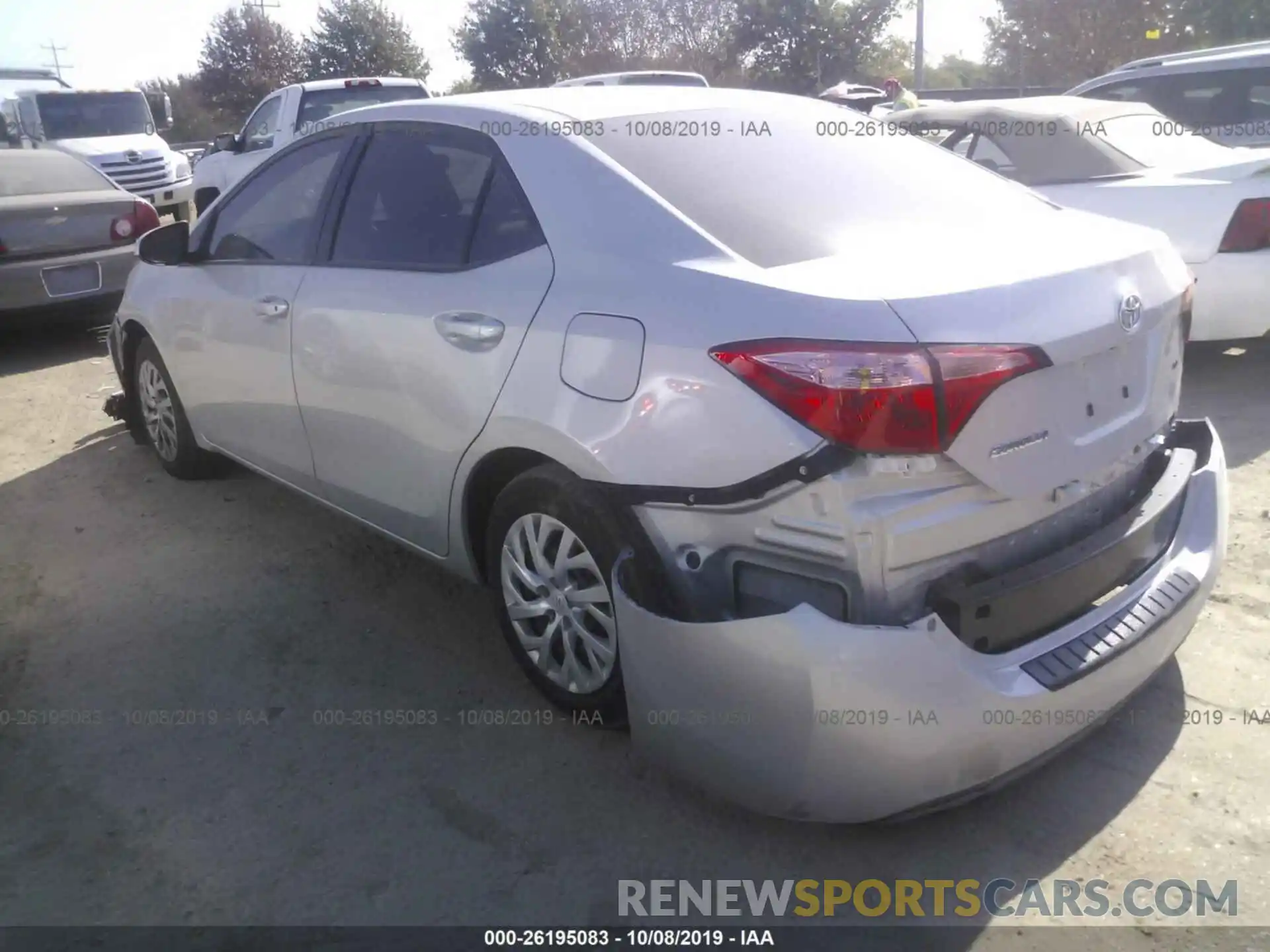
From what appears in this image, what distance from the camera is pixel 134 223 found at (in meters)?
8.12

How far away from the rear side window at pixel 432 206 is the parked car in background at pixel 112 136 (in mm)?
12813

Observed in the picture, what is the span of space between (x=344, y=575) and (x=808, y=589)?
7.59ft

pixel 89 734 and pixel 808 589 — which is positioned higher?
pixel 808 589

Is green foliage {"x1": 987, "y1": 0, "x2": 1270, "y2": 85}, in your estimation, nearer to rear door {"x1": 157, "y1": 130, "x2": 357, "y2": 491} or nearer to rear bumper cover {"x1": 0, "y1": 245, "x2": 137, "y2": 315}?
rear bumper cover {"x1": 0, "y1": 245, "x2": 137, "y2": 315}

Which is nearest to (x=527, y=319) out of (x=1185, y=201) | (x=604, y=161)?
(x=604, y=161)

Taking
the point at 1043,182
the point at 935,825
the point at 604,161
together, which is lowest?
the point at 935,825

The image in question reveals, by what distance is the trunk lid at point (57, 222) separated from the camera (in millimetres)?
7383

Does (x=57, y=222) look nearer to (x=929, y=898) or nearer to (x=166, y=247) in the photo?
(x=166, y=247)

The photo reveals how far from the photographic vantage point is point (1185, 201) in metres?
5.46

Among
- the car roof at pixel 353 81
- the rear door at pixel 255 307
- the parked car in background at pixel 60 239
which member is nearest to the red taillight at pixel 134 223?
the parked car in background at pixel 60 239

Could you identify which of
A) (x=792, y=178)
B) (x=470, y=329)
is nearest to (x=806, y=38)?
(x=792, y=178)

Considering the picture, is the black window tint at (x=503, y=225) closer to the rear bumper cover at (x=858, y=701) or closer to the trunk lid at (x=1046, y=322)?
the trunk lid at (x=1046, y=322)

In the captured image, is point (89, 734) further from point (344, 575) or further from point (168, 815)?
point (344, 575)

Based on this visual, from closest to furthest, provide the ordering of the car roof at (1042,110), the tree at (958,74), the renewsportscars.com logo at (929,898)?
the renewsportscars.com logo at (929,898) < the car roof at (1042,110) < the tree at (958,74)
